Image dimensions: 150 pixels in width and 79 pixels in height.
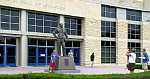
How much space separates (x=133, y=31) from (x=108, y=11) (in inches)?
232

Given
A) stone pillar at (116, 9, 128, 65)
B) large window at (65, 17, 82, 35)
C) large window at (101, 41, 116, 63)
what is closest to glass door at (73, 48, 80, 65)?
large window at (65, 17, 82, 35)

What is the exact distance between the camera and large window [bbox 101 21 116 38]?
51938 millimetres

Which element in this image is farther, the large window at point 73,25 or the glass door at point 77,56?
the glass door at point 77,56

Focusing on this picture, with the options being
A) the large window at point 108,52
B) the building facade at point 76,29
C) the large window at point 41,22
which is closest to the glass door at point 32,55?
the building facade at point 76,29

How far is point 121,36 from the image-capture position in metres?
54.0

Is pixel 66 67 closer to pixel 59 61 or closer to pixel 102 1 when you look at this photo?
pixel 59 61

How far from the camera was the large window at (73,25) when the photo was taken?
156ft

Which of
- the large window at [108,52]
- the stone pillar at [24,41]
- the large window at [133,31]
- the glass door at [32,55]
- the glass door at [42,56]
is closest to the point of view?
the stone pillar at [24,41]

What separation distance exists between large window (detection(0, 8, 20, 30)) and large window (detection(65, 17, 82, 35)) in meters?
7.71

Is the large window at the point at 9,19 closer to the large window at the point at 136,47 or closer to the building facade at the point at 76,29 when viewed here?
the building facade at the point at 76,29

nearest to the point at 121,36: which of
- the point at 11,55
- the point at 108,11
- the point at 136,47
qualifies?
the point at 108,11

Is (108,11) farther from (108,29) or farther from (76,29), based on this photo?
(76,29)

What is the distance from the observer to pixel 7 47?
41.2 metres

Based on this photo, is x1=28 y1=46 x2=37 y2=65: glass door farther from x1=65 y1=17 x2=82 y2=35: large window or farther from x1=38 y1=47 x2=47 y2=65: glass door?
x1=65 y1=17 x2=82 y2=35: large window
